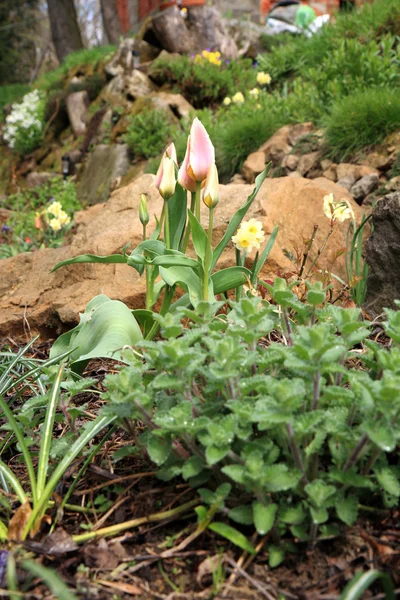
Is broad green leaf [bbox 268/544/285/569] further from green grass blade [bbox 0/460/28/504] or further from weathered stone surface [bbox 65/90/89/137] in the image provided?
weathered stone surface [bbox 65/90/89/137]

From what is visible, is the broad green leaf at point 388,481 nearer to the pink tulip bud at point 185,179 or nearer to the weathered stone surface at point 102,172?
the pink tulip bud at point 185,179

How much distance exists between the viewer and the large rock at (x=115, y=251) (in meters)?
2.99

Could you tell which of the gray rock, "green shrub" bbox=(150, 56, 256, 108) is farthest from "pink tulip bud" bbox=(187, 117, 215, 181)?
"green shrub" bbox=(150, 56, 256, 108)

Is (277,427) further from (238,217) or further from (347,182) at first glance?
(347,182)

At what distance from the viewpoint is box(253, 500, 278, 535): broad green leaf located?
3.75ft

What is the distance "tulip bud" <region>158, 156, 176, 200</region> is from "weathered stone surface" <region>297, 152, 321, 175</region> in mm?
2560

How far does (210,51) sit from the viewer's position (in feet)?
29.9

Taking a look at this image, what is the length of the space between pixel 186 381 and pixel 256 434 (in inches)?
9.4

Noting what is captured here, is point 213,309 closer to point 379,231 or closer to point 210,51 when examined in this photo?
point 379,231

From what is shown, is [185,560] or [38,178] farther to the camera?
[38,178]

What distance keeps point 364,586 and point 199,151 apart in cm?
152

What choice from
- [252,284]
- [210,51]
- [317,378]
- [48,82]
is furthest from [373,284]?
[48,82]

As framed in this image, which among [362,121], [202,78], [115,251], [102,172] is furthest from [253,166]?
[202,78]

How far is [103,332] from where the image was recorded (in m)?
2.12
